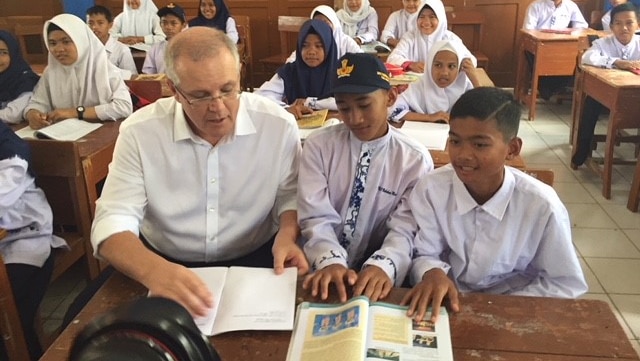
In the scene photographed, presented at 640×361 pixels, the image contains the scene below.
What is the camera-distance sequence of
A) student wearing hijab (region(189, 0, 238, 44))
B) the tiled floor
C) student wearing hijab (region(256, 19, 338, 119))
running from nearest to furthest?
the tiled floor, student wearing hijab (region(256, 19, 338, 119)), student wearing hijab (region(189, 0, 238, 44))

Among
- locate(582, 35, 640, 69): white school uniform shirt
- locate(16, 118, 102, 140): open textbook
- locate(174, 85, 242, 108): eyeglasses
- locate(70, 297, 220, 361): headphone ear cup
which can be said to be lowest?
locate(16, 118, 102, 140): open textbook

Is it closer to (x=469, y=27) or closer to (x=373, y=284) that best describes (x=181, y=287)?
(x=373, y=284)

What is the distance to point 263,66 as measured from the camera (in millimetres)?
7137

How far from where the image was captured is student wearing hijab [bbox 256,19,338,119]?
131 inches

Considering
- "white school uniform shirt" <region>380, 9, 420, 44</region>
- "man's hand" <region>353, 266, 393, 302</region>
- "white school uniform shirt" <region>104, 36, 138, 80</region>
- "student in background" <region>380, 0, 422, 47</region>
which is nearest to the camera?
"man's hand" <region>353, 266, 393, 302</region>

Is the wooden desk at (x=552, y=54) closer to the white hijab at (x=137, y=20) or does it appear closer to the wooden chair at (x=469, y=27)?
the wooden chair at (x=469, y=27)

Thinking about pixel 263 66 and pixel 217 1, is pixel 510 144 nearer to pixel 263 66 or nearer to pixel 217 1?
pixel 217 1

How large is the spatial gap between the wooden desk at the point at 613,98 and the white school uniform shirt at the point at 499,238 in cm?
239

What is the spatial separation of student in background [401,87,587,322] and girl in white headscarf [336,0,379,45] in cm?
500

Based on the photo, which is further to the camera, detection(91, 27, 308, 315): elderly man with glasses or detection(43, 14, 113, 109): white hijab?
detection(43, 14, 113, 109): white hijab

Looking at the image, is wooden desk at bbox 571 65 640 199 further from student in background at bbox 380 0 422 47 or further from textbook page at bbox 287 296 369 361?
textbook page at bbox 287 296 369 361

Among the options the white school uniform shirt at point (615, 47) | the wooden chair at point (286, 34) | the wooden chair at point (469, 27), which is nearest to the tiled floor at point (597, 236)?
the white school uniform shirt at point (615, 47)

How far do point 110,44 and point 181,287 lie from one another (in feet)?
14.2

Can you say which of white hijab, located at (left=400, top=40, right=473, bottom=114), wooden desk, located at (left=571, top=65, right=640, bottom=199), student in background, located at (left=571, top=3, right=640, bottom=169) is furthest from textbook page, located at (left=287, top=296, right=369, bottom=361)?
student in background, located at (left=571, top=3, right=640, bottom=169)
